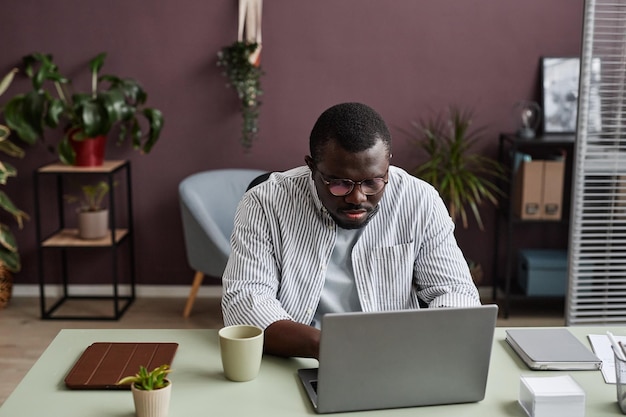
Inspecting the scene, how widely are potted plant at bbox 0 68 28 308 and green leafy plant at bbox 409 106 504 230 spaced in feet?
6.82

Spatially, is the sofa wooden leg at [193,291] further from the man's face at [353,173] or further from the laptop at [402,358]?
the laptop at [402,358]

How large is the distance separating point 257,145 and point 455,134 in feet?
3.42

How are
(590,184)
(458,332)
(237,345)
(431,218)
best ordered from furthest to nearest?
(590,184) → (431,218) → (237,345) → (458,332)

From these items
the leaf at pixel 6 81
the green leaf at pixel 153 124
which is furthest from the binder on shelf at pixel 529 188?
the leaf at pixel 6 81

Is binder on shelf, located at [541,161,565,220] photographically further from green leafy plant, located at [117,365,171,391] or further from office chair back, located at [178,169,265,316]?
green leafy plant, located at [117,365,171,391]

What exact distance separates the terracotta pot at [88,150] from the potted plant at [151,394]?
2.67 meters

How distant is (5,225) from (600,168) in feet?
9.99

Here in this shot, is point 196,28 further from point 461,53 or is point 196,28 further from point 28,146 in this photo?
point 461,53

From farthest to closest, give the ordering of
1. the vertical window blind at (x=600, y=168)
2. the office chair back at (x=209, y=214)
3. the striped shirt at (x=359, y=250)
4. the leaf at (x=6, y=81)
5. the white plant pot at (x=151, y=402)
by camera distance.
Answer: the leaf at (x=6, y=81), the office chair back at (x=209, y=214), the vertical window blind at (x=600, y=168), the striped shirt at (x=359, y=250), the white plant pot at (x=151, y=402)

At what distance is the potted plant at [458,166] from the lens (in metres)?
3.97

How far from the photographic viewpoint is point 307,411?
1453mm

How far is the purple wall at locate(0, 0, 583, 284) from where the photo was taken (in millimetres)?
4102

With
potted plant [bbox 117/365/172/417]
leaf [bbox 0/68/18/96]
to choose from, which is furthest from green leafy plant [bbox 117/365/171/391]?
leaf [bbox 0/68/18/96]

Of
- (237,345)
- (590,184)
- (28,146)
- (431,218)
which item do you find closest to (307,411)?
(237,345)
